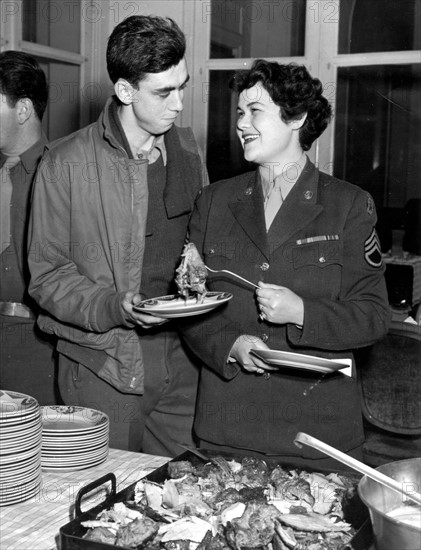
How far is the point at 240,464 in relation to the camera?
5.19 feet

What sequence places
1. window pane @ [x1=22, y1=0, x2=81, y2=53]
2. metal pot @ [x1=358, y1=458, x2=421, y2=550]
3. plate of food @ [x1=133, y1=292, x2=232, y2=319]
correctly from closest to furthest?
metal pot @ [x1=358, y1=458, x2=421, y2=550]
plate of food @ [x1=133, y1=292, x2=232, y2=319]
window pane @ [x1=22, y1=0, x2=81, y2=53]

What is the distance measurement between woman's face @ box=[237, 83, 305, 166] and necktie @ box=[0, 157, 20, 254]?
3.72 feet

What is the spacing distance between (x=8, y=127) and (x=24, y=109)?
10 centimetres

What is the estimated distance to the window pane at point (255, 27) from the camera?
4.96 meters

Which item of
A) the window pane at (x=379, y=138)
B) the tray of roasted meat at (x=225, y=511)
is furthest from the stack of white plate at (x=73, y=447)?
the window pane at (x=379, y=138)

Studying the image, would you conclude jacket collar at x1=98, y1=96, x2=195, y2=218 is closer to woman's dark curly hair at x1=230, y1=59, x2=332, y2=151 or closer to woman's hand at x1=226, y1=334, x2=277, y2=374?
woman's dark curly hair at x1=230, y1=59, x2=332, y2=151

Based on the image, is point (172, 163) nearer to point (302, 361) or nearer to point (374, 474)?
point (302, 361)

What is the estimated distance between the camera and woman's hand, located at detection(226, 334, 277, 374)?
6.26ft

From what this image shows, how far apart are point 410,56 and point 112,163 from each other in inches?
118

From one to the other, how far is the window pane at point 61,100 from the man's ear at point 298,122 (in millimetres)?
3187

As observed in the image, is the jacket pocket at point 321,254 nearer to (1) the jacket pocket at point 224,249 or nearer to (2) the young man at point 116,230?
(1) the jacket pocket at point 224,249

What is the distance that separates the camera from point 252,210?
207cm

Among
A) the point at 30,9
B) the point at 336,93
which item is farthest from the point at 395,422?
the point at 30,9

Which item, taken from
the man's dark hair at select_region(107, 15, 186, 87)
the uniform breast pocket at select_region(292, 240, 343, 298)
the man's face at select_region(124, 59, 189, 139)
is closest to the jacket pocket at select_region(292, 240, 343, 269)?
the uniform breast pocket at select_region(292, 240, 343, 298)
